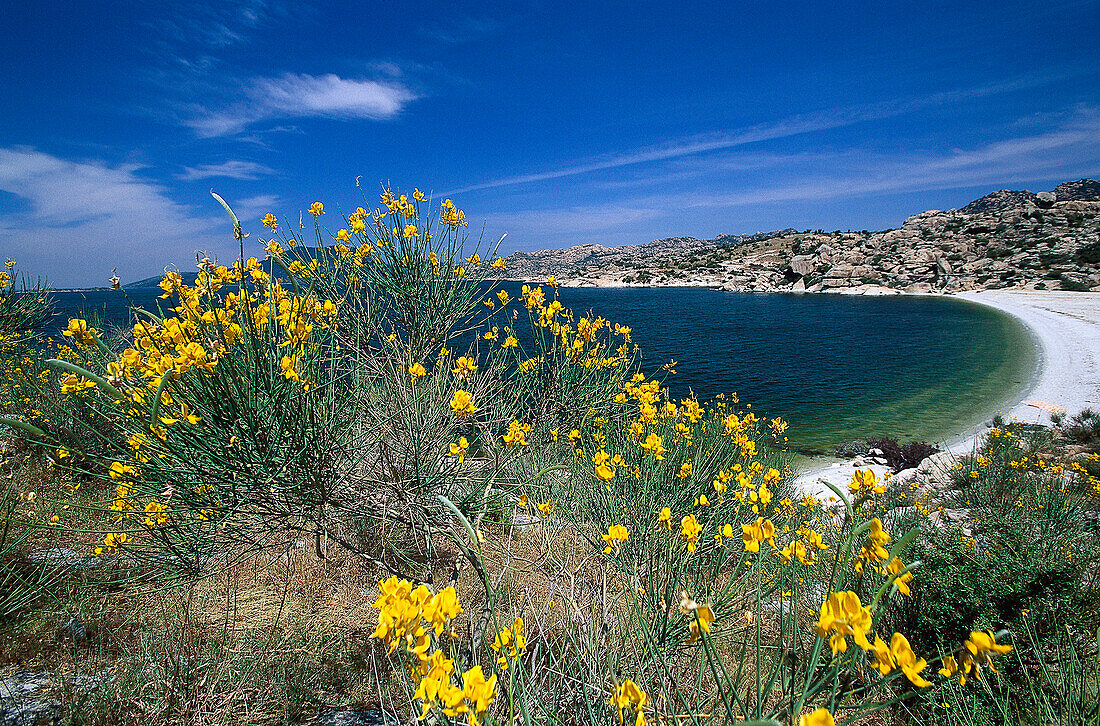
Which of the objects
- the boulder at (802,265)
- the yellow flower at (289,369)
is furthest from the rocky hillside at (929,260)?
the yellow flower at (289,369)

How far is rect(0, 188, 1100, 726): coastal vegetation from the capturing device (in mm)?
1630

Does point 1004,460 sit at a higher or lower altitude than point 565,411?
lower

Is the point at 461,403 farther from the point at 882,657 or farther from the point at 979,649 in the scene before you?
the point at 979,649

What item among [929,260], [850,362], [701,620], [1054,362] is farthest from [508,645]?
[929,260]

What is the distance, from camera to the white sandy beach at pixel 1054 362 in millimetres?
9971

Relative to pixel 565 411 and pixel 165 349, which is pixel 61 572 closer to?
pixel 165 349

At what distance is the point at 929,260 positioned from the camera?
5294 cm

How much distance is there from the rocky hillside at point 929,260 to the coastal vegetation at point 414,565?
2633cm

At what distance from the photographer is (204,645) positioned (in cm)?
257

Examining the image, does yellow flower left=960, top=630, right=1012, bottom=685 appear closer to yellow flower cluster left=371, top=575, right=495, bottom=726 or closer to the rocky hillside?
yellow flower cluster left=371, top=575, right=495, bottom=726

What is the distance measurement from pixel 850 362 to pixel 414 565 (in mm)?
25121

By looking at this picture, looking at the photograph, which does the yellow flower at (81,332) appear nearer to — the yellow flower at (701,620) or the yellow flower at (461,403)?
the yellow flower at (461,403)

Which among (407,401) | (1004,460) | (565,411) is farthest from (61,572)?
(1004,460)

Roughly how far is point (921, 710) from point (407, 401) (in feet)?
11.7
